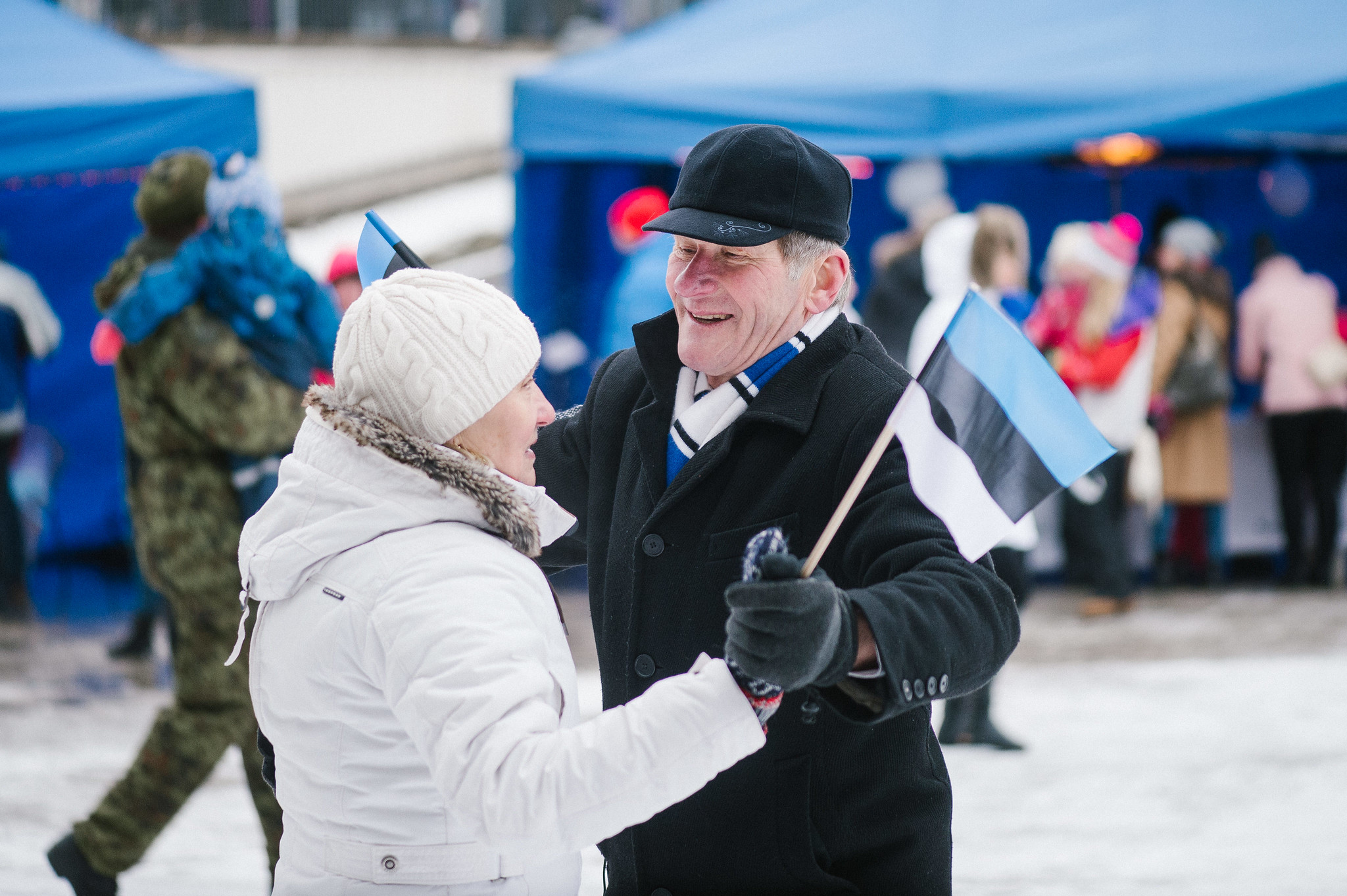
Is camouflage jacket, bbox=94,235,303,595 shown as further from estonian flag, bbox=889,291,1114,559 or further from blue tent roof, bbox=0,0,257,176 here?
blue tent roof, bbox=0,0,257,176

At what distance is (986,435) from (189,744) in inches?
95.3

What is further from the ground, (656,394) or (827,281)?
(827,281)

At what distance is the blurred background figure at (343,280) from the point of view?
646 centimetres

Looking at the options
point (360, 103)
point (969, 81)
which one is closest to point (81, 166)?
point (969, 81)

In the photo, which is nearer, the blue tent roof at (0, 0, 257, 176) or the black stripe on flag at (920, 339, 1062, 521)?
the black stripe on flag at (920, 339, 1062, 521)

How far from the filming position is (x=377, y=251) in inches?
103

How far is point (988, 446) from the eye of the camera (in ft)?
6.33

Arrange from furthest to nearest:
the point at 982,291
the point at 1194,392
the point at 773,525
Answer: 1. the point at 1194,392
2. the point at 982,291
3. the point at 773,525

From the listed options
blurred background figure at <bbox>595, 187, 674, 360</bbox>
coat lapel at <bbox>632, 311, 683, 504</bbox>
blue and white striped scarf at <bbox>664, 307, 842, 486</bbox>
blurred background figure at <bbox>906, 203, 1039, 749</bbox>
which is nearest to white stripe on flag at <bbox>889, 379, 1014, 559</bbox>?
blue and white striped scarf at <bbox>664, 307, 842, 486</bbox>

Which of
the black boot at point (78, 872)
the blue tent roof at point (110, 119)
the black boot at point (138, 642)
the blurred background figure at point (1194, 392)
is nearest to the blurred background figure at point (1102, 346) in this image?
the blurred background figure at point (1194, 392)

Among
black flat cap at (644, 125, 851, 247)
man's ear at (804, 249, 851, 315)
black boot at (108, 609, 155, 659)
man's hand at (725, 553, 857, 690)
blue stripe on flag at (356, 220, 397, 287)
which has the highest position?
black flat cap at (644, 125, 851, 247)

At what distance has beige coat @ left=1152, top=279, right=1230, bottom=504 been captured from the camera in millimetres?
8273

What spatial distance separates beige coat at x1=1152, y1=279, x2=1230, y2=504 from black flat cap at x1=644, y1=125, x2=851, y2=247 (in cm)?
664

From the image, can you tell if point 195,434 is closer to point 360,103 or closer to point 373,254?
point 373,254
